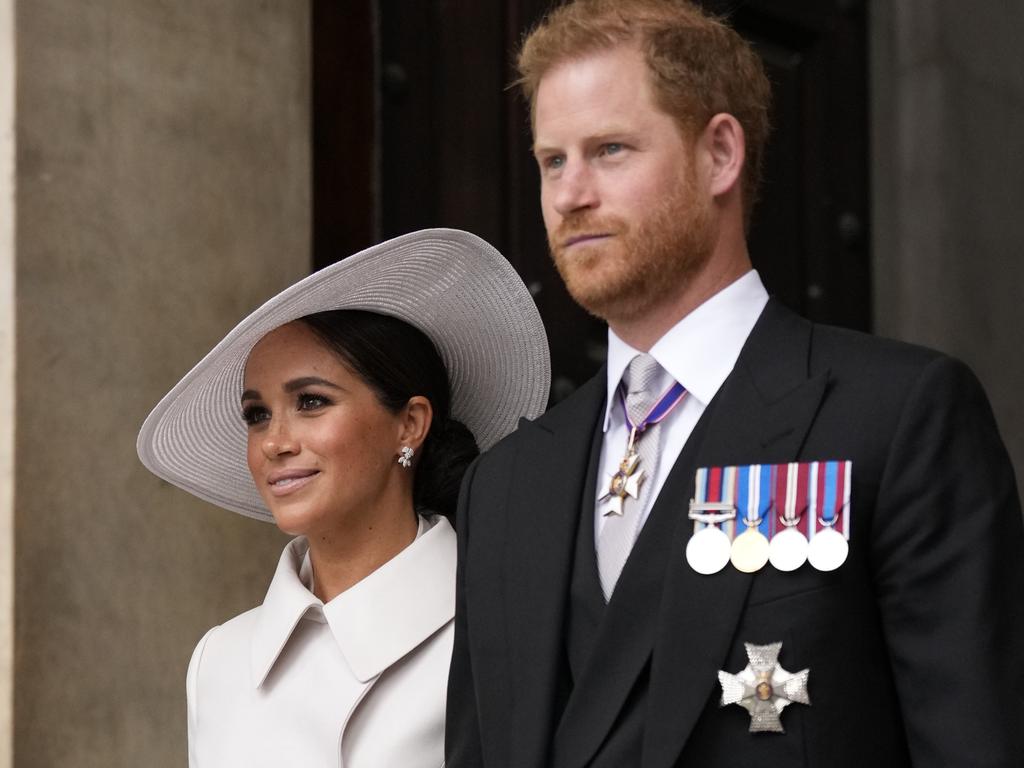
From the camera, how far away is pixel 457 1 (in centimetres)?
353

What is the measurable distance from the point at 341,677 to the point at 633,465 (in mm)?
825

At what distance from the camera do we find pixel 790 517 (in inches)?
74.9

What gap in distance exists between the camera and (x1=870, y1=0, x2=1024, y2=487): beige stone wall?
177 inches

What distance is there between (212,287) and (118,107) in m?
0.38

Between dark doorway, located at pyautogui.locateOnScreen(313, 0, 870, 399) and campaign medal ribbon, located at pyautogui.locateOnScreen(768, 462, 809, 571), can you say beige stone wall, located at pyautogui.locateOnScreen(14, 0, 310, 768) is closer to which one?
dark doorway, located at pyautogui.locateOnScreen(313, 0, 870, 399)

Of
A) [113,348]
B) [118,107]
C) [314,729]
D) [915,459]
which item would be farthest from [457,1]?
[915,459]

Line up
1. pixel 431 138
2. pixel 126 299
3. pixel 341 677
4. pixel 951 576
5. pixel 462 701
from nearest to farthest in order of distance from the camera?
pixel 951 576 < pixel 462 701 < pixel 341 677 < pixel 126 299 < pixel 431 138

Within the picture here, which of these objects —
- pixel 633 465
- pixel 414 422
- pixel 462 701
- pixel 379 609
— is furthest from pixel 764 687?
pixel 414 422

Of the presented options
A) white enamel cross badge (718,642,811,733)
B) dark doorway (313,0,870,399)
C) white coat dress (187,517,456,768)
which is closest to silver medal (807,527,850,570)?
white enamel cross badge (718,642,811,733)

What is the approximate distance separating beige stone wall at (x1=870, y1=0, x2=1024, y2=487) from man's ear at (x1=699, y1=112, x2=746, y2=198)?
2425 millimetres

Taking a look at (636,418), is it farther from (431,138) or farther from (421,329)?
(431,138)

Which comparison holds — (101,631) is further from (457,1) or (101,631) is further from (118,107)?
(457,1)

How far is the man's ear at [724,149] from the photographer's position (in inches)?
82.2

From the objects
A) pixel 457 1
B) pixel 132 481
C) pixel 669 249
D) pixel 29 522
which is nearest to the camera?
pixel 669 249
